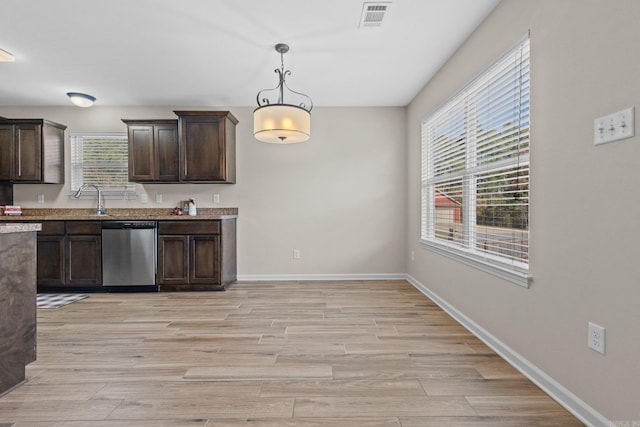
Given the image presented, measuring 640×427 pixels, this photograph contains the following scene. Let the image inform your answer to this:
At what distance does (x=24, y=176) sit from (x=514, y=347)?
225 inches

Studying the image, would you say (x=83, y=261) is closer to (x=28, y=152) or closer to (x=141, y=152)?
(x=141, y=152)

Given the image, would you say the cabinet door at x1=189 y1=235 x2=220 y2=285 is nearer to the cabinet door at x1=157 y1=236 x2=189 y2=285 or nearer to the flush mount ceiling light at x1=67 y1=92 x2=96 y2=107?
the cabinet door at x1=157 y1=236 x2=189 y2=285

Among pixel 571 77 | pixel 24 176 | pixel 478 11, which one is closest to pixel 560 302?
pixel 571 77

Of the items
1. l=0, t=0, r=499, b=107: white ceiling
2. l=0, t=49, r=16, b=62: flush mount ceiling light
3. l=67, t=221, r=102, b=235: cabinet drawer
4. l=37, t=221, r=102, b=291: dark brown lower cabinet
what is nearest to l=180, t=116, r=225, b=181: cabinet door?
l=0, t=0, r=499, b=107: white ceiling

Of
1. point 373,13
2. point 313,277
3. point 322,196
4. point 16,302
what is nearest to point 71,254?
point 16,302

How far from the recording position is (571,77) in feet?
5.28

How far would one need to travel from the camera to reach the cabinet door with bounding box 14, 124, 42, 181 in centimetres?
415

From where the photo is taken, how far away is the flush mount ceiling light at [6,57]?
2.98m

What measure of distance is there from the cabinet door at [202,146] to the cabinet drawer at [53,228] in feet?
5.07

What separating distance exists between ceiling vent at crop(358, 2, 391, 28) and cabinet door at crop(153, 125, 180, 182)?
9.28 ft

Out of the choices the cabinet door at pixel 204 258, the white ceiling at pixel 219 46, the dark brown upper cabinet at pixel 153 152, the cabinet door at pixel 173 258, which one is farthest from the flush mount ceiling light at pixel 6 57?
the cabinet door at pixel 204 258

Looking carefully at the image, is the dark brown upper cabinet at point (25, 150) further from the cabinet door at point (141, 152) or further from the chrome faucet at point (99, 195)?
the cabinet door at point (141, 152)

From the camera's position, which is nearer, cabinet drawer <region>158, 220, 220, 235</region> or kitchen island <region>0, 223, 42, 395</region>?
kitchen island <region>0, 223, 42, 395</region>

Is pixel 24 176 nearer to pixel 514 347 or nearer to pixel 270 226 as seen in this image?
pixel 270 226
